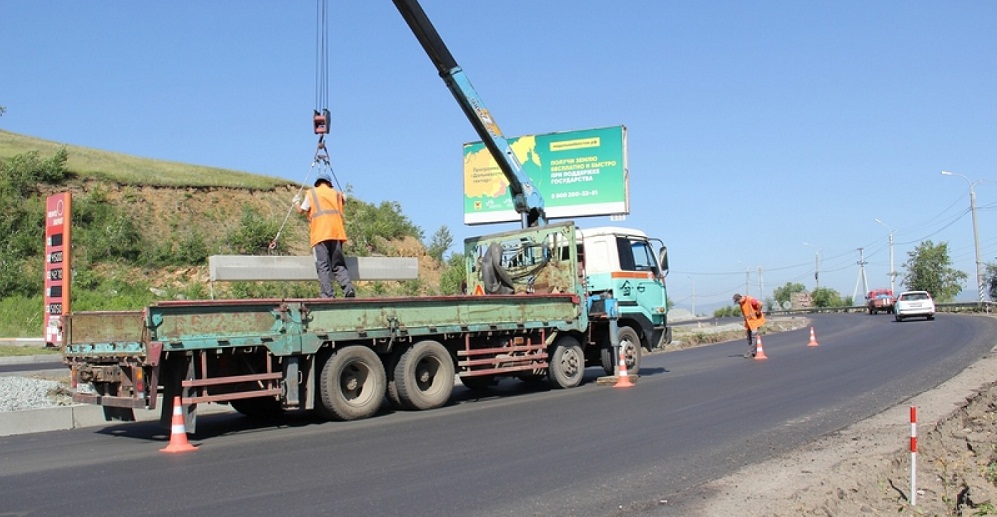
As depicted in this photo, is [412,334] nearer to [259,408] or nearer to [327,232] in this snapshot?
[327,232]

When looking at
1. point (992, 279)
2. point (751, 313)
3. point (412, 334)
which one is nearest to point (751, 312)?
point (751, 313)

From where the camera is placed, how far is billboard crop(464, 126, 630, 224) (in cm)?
3017

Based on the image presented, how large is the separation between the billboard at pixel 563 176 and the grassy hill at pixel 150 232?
A: 15.2 feet

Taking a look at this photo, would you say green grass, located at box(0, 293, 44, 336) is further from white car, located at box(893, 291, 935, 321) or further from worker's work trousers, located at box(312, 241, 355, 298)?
white car, located at box(893, 291, 935, 321)

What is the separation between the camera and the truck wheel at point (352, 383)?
10852mm

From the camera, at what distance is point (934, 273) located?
8669 centimetres

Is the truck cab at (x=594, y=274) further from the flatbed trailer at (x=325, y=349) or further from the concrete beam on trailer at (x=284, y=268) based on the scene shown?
the concrete beam on trailer at (x=284, y=268)

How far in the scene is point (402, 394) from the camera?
1184cm

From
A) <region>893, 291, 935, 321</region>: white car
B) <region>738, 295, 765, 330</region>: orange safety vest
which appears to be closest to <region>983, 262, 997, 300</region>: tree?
<region>893, 291, 935, 321</region>: white car

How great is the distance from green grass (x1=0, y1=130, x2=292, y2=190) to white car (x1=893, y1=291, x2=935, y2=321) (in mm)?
32111

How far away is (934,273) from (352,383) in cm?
8737

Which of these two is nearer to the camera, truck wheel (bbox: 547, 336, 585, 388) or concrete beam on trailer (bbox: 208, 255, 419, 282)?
concrete beam on trailer (bbox: 208, 255, 419, 282)

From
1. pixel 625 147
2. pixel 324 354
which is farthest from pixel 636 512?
pixel 625 147

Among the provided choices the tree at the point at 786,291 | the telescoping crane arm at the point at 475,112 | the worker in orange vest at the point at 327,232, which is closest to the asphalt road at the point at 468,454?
the worker in orange vest at the point at 327,232
